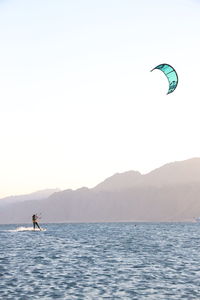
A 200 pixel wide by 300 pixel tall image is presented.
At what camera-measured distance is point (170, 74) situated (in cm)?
3350

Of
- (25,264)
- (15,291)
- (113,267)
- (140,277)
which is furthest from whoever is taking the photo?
(25,264)

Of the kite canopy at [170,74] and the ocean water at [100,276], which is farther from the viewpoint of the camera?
the kite canopy at [170,74]

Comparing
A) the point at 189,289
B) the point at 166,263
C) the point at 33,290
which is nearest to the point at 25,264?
the point at 166,263

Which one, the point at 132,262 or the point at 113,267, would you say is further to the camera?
the point at 132,262

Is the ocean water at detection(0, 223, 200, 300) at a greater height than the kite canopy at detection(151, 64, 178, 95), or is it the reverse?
the kite canopy at detection(151, 64, 178, 95)

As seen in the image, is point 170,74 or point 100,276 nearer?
point 100,276

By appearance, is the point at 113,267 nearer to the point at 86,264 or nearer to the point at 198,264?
the point at 86,264

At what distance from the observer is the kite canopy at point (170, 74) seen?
3262 centimetres

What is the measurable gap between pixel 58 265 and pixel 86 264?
1.96m

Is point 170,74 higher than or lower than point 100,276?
higher

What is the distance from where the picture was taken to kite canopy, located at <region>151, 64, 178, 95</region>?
3262cm

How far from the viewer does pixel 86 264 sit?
35719 millimetres

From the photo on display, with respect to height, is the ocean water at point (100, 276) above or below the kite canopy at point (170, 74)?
below

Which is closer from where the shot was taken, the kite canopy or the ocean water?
the ocean water
